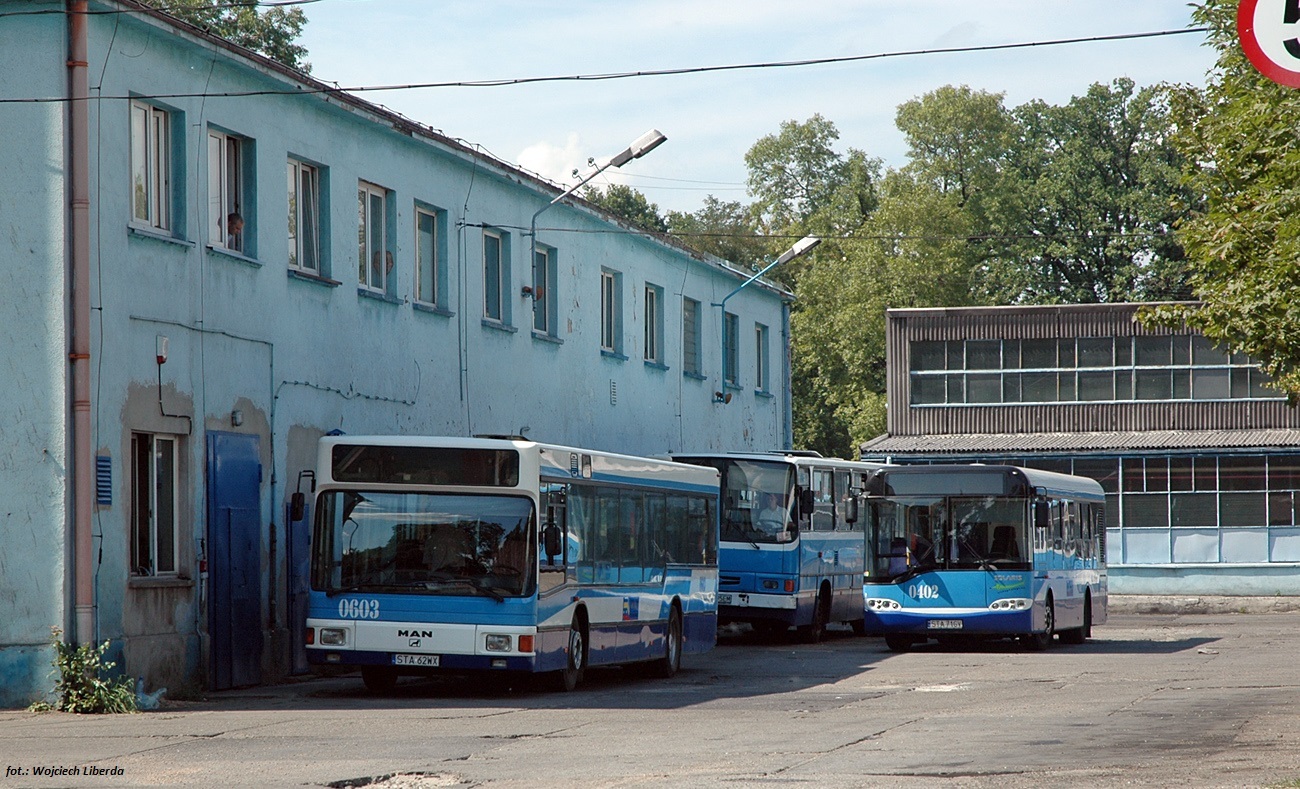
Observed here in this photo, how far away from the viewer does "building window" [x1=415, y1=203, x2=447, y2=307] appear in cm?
2609

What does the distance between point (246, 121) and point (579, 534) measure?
5988mm

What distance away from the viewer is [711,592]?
945 inches

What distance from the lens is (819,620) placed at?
30781mm

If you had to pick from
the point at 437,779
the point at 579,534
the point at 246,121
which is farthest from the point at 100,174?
the point at 437,779

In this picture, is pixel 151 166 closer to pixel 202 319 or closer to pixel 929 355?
pixel 202 319

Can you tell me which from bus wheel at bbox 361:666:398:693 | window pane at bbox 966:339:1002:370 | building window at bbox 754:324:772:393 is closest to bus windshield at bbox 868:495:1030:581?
bus wheel at bbox 361:666:398:693

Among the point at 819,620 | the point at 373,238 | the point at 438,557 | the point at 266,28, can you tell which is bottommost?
the point at 819,620

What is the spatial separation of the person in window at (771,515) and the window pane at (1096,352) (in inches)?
958

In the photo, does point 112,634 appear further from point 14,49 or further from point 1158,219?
point 1158,219

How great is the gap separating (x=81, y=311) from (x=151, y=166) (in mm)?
2378

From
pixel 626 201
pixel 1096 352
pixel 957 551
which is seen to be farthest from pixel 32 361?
pixel 626 201

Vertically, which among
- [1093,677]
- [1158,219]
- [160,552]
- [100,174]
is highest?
[1158,219]

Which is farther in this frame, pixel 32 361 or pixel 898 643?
pixel 898 643

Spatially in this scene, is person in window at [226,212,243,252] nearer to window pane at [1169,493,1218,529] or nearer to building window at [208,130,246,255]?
building window at [208,130,246,255]
